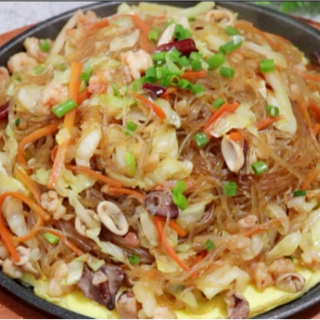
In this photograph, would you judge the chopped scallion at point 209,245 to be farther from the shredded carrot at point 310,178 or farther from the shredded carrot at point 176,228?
the shredded carrot at point 310,178

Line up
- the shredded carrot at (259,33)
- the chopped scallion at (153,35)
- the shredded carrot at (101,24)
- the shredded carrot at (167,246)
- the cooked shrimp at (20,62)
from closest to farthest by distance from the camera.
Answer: the shredded carrot at (167,246) < the chopped scallion at (153,35) < the shredded carrot at (259,33) < the shredded carrot at (101,24) < the cooked shrimp at (20,62)

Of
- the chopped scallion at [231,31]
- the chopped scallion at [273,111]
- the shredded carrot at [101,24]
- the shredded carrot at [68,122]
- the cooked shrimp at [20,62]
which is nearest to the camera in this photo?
the shredded carrot at [68,122]

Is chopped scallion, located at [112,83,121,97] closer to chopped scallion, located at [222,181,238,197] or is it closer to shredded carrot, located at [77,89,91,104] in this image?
shredded carrot, located at [77,89,91,104]

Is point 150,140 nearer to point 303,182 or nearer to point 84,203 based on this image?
point 84,203

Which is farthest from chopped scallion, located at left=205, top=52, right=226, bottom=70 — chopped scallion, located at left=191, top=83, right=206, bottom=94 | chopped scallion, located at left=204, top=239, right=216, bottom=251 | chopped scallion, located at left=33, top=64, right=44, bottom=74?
chopped scallion, located at left=33, top=64, right=44, bottom=74

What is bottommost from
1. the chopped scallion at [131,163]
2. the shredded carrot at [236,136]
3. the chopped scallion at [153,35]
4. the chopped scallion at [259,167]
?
the chopped scallion at [259,167]

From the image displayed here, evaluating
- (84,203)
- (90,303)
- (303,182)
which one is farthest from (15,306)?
(303,182)

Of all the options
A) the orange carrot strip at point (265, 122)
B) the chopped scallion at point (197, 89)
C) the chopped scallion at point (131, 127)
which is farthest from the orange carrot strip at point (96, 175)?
the orange carrot strip at point (265, 122)
